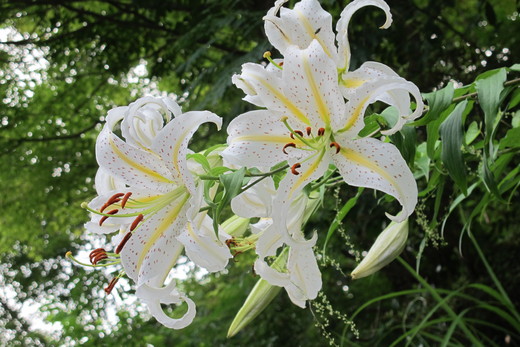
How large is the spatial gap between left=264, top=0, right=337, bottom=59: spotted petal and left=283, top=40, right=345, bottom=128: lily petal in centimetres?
6

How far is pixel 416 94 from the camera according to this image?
0.53 m

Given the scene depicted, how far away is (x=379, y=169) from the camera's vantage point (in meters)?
0.55

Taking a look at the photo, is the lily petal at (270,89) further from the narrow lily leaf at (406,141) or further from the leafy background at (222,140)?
the leafy background at (222,140)

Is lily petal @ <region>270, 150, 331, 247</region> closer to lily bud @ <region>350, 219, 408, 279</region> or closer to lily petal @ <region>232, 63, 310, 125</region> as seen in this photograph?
lily petal @ <region>232, 63, 310, 125</region>

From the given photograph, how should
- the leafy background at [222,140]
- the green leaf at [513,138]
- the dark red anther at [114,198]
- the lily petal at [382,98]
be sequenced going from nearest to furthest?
the lily petal at [382,98] → the dark red anther at [114,198] → the green leaf at [513,138] → the leafy background at [222,140]

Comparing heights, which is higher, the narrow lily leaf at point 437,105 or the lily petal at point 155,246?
the lily petal at point 155,246

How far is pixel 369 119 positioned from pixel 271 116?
0.11 metres

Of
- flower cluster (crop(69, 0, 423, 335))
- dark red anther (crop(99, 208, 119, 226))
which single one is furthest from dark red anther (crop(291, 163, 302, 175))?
dark red anther (crop(99, 208, 119, 226))

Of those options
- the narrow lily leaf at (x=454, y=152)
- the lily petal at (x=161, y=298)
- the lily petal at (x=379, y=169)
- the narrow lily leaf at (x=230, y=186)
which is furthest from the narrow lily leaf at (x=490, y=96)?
the lily petal at (x=161, y=298)

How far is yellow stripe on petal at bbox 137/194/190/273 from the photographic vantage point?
62 cm

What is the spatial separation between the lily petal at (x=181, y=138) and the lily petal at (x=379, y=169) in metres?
0.13

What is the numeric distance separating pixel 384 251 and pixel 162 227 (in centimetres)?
25

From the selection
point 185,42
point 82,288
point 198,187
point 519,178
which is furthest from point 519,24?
point 198,187

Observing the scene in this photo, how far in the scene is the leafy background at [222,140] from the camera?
225cm
